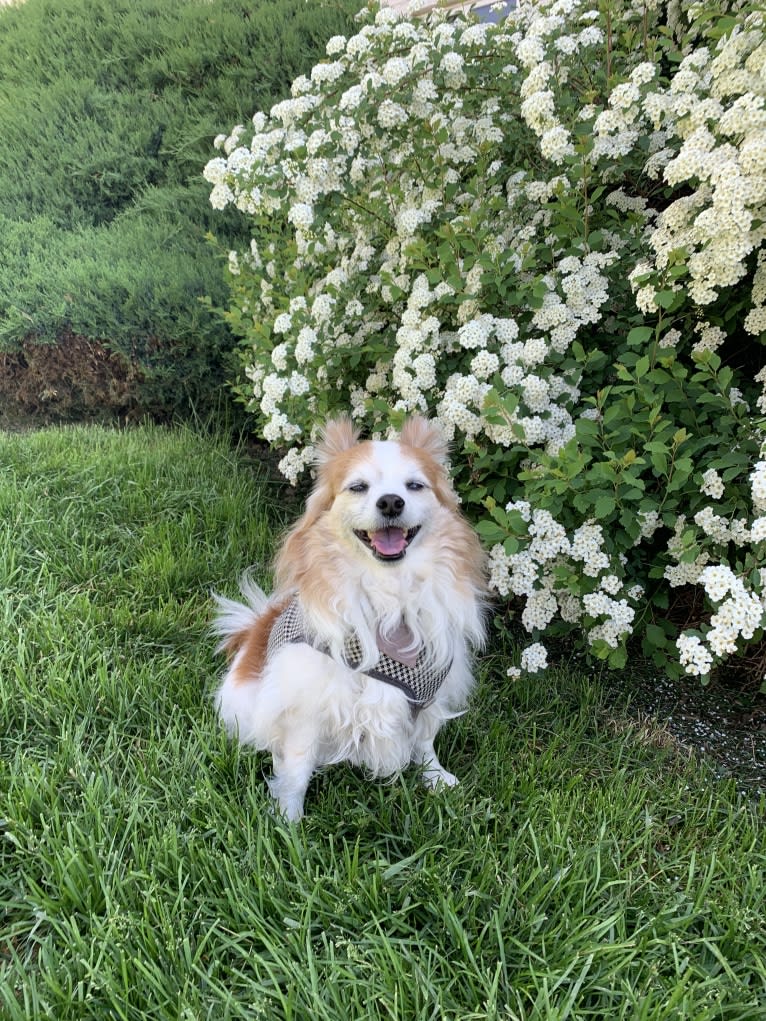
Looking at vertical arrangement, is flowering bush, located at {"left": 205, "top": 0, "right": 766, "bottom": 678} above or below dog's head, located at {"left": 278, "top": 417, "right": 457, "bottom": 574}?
above

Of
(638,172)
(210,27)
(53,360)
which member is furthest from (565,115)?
(210,27)

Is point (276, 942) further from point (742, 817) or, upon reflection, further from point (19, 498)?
point (19, 498)

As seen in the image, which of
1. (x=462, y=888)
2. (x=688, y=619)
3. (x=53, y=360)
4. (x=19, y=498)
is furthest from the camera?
(x=53, y=360)

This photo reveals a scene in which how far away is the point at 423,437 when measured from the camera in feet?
8.00

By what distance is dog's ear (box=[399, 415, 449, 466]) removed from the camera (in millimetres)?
2438

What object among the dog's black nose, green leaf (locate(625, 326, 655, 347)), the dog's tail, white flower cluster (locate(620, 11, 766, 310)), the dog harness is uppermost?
white flower cluster (locate(620, 11, 766, 310))

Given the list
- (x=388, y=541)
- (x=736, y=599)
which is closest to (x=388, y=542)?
(x=388, y=541)

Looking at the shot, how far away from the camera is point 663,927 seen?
1.72m

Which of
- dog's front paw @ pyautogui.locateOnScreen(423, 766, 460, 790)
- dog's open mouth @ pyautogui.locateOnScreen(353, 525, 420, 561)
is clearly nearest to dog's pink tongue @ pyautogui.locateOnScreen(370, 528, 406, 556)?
dog's open mouth @ pyautogui.locateOnScreen(353, 525, 420, 561)

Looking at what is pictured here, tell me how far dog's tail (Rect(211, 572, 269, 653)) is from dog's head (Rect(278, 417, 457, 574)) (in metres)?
0.54

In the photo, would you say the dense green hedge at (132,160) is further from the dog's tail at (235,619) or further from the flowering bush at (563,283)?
the dog's tail at (235,619)

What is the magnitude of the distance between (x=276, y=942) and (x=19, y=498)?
108 inches

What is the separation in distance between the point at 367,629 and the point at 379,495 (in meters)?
0.44

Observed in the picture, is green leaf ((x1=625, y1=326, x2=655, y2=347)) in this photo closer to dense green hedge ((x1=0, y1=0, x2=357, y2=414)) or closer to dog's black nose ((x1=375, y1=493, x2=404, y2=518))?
dog's black nose ((x1=375, y1=493, x2=404, y2=518))
